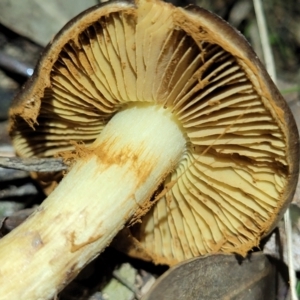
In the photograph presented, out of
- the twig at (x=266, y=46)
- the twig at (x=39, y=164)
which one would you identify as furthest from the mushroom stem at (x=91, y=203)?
the twig at (x=266, y=46)

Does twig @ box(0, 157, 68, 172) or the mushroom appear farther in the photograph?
twig @ box(0, 157, 68, 172)

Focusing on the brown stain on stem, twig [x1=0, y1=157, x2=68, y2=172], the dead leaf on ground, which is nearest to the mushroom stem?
the brown stain on stem

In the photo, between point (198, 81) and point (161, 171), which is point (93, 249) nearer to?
point (161, 171)

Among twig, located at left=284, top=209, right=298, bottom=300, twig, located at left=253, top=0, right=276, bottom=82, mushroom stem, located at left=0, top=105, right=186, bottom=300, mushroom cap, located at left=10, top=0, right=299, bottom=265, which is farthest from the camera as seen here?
twig, located at left=253, top=0, right=276, bottom=82

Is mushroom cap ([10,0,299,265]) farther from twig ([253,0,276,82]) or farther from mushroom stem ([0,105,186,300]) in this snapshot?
twig ([253,0,276,82])

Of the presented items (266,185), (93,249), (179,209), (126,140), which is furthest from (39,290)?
(266,185)

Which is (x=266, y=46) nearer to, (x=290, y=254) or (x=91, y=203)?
(x=290, y=254)

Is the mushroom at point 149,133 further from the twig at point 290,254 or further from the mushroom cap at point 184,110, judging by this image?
the twig at point 290,254

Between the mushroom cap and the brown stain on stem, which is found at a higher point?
the mushroom cap
